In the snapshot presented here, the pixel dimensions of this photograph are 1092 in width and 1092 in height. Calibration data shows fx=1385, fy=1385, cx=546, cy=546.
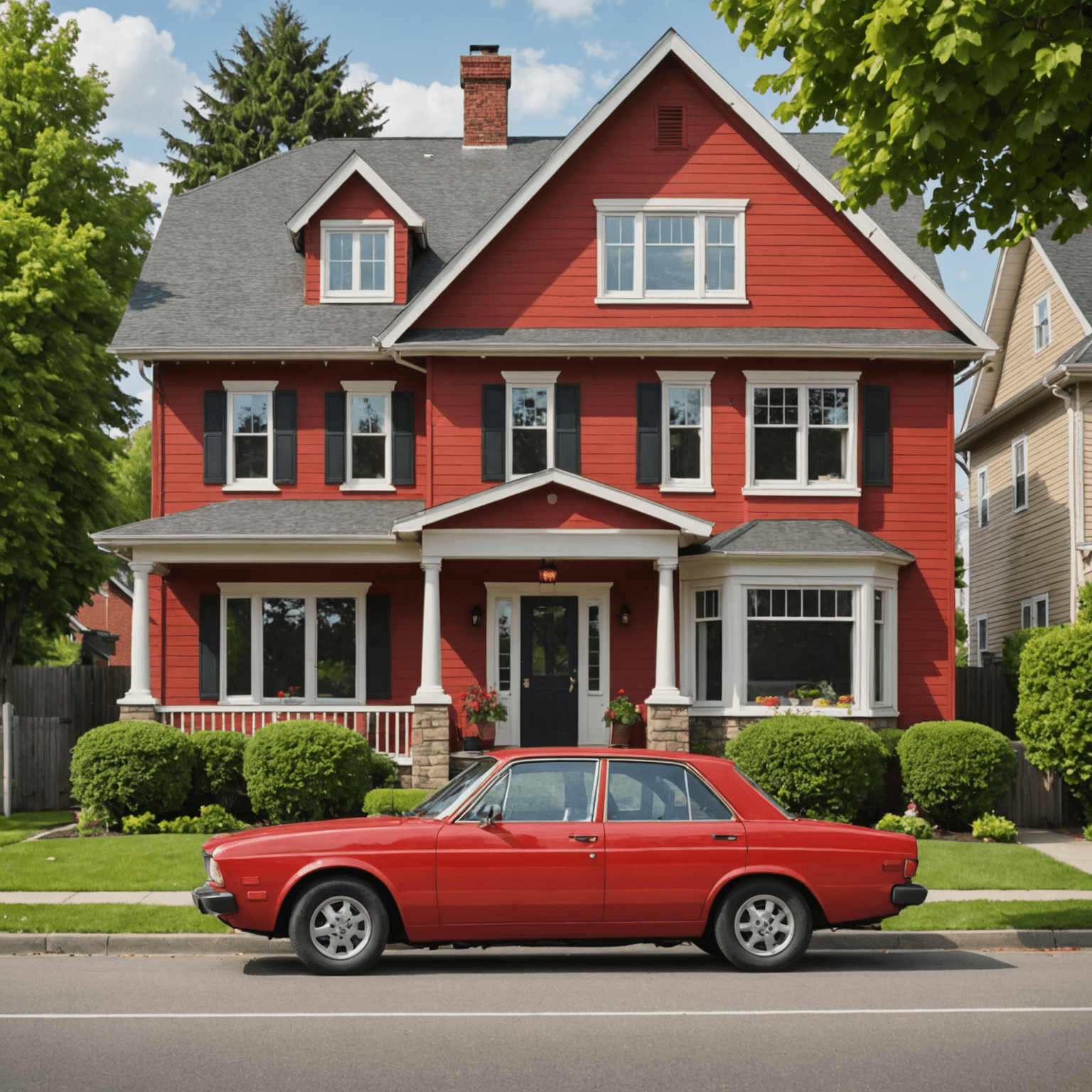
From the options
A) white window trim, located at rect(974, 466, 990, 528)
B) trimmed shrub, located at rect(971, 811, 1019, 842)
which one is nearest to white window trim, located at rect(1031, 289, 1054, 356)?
white window trim, located at rect(974, 466, 990, 528)

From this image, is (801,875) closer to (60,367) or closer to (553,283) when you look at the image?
(553,283)

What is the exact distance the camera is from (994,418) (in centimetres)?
2848

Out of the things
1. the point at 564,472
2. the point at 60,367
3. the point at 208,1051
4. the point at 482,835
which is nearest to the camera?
the point at 208,1051

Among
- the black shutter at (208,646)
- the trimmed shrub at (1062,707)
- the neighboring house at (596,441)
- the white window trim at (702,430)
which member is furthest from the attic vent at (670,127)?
the black shutter at (208,646)

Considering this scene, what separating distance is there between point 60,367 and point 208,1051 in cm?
1993

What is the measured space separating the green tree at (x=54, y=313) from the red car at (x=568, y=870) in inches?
577

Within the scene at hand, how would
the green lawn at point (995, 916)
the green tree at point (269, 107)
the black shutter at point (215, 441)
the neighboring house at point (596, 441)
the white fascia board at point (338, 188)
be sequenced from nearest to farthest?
the green lawn at point (995, 916), the neighboring house at point (596, 441), the black shutter at point (215, 441), the white fascia board at point (338, 188), the green tree at point (269, 107)

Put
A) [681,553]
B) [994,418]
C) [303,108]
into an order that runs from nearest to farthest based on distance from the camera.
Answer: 1. [681,553]
2. [994,418]
3. [303,108]

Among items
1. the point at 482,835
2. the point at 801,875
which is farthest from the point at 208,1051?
the point at 801,875

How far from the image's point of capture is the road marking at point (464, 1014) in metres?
7.97

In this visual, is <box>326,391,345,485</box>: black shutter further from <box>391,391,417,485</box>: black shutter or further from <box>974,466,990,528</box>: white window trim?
<box>974,466,990,528</box>: white window trim

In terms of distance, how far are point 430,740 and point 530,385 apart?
18.5 feet

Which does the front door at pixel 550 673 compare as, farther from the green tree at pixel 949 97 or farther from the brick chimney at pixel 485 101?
the green tree at pixel 949 97

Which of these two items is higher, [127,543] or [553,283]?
[553,283]
